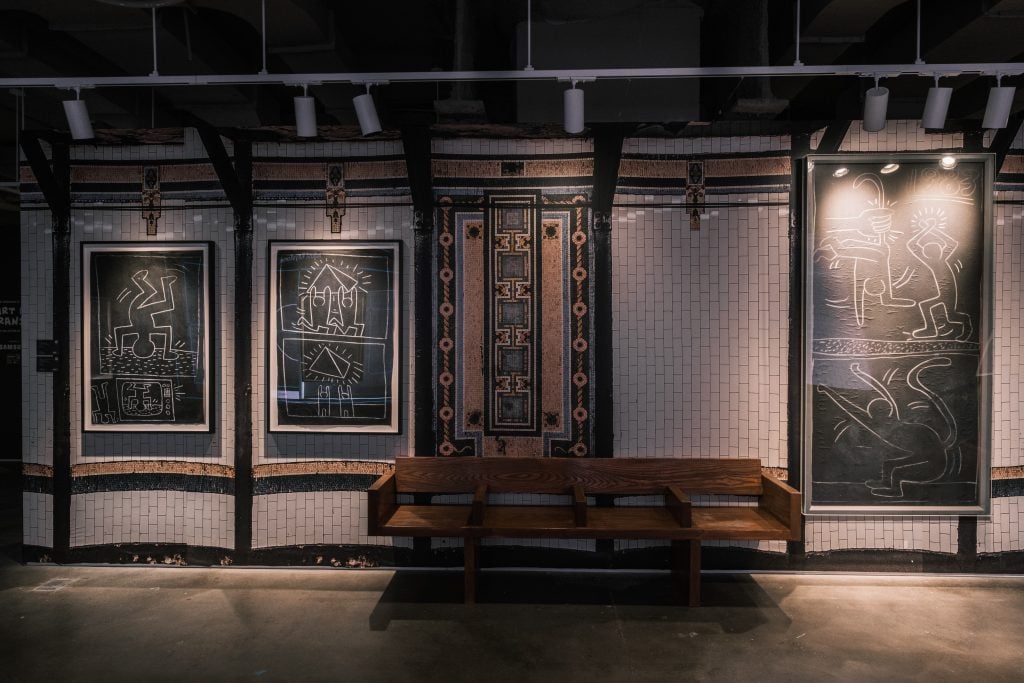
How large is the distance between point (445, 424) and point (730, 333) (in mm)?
2000

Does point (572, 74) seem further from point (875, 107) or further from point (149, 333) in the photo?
point (149, 333)

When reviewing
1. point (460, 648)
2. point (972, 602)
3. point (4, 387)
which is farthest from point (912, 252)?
point (4, 387)

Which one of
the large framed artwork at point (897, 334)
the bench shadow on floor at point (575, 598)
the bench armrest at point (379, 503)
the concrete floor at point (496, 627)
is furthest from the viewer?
the large framed artwork at point (897, 334)

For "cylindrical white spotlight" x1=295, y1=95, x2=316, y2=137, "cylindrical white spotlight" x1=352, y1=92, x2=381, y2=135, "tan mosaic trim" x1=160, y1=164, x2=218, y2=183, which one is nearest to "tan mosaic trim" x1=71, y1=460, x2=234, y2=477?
"tan mosaic trim" x1=160, y1=164, x2=218, y2=183

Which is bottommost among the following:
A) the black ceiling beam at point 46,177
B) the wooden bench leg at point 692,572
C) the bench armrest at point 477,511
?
the wooden bench leg at point 692,572

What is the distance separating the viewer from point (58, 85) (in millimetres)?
3236

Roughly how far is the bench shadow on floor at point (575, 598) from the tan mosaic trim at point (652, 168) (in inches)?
104

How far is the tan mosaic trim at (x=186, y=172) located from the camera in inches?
167

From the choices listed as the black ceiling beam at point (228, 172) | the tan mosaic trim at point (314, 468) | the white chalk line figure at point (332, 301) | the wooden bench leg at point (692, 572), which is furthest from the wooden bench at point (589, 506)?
the black ceiling beam at point (228, 172)

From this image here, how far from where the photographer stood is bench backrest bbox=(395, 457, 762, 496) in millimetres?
4090

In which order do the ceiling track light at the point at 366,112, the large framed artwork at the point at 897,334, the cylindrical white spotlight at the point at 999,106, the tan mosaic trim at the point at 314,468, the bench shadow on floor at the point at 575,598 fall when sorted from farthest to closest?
1. the tan mosaic trim at the point at 314,468
2. the large framed artwork at the point at 897,334
3. the bench shadow on floor at the point at 575,598
4. the ceiling track light at the point at 366,112
5. the cylindrical white spotlight at the point at 999,106

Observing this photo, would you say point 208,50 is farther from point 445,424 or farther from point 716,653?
point 716,653

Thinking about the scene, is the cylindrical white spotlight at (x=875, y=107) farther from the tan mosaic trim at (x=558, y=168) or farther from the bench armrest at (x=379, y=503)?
the bench armrest at (x=379, y=503)

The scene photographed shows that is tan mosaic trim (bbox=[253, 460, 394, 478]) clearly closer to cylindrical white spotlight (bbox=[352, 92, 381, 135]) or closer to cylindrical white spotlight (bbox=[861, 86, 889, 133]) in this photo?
cylindrical white spotlight (bbox=[352, 92, 381, 135])
